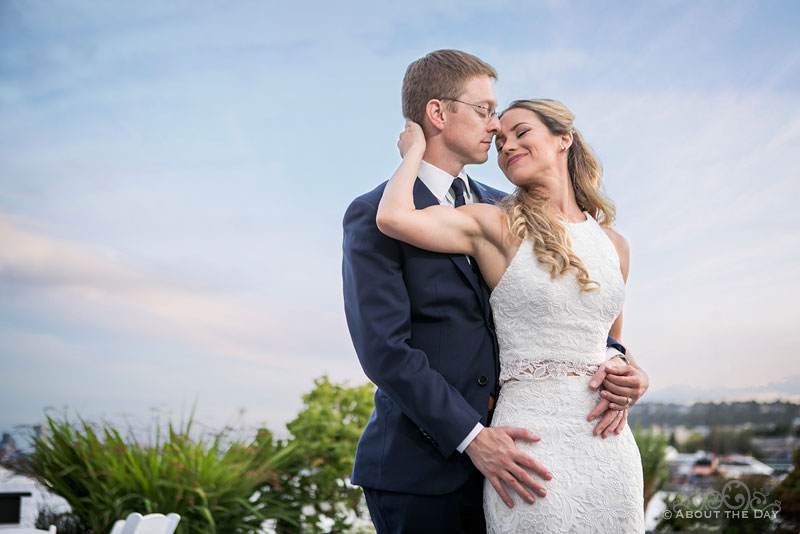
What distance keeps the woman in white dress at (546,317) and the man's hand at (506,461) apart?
0.02 meters

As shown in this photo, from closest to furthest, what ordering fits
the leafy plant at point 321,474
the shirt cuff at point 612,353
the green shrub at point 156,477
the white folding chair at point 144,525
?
the shirt cuff at point 612,353 < the white folding chair at point 144,525 < the green shrub at point 156,477 < the leafy plant at point 321,474

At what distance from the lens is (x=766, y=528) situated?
22.3 ft

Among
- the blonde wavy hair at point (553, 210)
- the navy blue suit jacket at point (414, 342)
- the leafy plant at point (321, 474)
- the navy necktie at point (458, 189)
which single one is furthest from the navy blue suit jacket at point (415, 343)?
the leafy plant at point (321, 474)

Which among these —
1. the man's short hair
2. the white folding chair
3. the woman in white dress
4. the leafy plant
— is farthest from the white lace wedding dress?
the leafy plant

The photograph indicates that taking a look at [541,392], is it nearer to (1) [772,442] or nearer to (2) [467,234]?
(2) [467,234]

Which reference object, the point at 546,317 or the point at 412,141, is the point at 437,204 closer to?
the point at 412,141

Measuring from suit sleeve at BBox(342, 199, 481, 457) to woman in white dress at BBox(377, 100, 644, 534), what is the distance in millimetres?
116

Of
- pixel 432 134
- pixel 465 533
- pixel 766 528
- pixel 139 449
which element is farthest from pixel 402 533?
pixel 766 528

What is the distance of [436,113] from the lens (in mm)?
2238

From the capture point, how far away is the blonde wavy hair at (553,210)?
193 cm

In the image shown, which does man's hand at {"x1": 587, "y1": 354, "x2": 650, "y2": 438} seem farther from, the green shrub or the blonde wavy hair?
the green shrub

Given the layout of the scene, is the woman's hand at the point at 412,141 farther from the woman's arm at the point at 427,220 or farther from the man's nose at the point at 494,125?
the man's nose at the point at 494,125

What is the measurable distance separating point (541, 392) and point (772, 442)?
251 inches

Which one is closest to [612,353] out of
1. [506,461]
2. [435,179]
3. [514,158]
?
[506,461]
